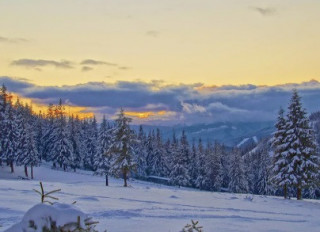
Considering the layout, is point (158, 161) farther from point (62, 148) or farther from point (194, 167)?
point (62, 148)

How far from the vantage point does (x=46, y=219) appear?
438 centimetres

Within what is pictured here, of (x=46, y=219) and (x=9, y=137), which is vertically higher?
(x=46, y=219)

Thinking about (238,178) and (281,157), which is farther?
(238,178)

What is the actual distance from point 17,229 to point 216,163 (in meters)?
83.4

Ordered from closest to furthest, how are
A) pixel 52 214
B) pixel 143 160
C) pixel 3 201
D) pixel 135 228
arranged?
pixel 52 214
pixel 135 228
pixel 3 201
pixel 143 160

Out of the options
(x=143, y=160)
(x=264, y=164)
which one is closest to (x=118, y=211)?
(x=264, y=164)

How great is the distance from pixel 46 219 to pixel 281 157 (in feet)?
123

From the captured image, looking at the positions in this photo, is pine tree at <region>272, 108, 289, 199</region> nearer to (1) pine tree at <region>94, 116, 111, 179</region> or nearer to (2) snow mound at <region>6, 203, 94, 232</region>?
(1) pine tree at <region>94, 116, 111, 179</region>

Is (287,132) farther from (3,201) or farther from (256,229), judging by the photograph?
(3,201)

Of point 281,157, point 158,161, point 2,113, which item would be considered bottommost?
point 158,161

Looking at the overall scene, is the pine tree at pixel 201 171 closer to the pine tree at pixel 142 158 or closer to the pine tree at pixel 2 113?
the pine tree at pixel 142 158

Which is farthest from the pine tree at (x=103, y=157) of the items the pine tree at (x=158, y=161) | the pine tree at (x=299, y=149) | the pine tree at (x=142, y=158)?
the pine tree at (x=158, y=161)

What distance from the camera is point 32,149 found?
67688 millimetres

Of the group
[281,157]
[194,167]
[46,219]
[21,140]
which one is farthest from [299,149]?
[194,167]
